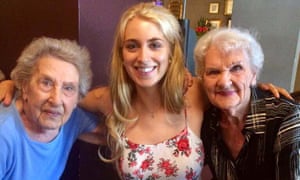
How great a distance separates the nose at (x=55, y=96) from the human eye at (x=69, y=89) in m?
0.04

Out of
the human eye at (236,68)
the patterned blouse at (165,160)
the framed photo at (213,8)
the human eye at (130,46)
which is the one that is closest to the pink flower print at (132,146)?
the patterned blouse at (165,160)

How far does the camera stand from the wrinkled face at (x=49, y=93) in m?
1.17

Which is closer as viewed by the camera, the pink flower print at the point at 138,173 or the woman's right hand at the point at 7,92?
the woman's right hand at the point at 7,92

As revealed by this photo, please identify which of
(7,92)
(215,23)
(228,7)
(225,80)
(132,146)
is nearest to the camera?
(225,80)

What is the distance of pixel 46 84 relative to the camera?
1176mm

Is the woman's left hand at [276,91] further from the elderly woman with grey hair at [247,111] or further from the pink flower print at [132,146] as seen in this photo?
the pink flower print at [132,146]

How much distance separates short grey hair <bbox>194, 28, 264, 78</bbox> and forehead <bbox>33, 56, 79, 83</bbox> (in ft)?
1.73

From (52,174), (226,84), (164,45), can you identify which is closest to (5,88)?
(52,174)

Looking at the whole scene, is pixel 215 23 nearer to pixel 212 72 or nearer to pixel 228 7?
pixel 228 7

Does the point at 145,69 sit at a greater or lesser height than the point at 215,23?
lesser

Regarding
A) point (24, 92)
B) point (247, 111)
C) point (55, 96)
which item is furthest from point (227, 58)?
point (24, 92)

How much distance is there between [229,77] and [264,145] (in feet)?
0.98

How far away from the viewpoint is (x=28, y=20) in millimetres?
1556

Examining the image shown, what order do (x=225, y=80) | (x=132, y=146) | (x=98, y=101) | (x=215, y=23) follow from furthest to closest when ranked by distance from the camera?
1. (x=215, y=23)
2. (x=98, y=101)
3. (x=132, y=146)
4. (x=225, y=80)
